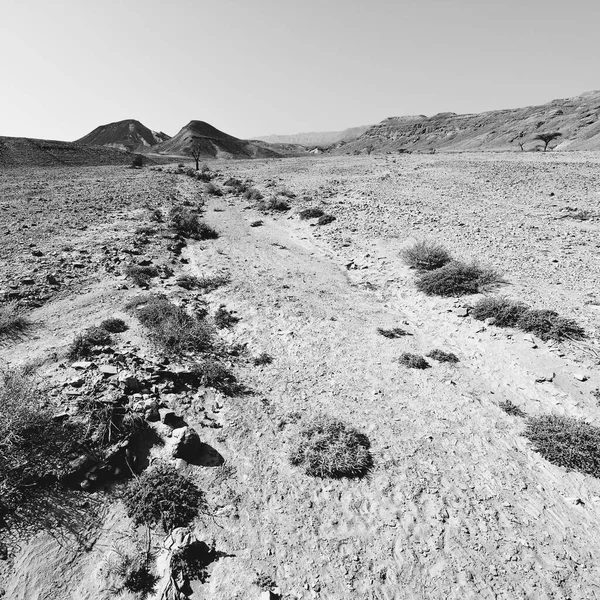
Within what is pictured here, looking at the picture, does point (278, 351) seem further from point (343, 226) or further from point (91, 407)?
point (343, 226)

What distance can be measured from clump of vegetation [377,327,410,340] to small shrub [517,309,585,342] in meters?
3.03

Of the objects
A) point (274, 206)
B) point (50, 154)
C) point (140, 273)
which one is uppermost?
point (50, 154)

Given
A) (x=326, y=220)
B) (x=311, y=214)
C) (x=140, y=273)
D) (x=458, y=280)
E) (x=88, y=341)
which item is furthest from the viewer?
(x=311, y=214)

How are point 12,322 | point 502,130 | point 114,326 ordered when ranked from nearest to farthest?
point 12,322, point 114,326, point 502,130

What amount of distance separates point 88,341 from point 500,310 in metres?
10.9

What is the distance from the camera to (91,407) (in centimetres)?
652

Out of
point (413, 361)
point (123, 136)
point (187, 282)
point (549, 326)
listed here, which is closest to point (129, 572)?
point (413, 361)

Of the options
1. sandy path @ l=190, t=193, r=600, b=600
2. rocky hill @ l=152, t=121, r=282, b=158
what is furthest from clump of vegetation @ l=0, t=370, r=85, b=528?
rocky hill @ l=152, t=121, r=282, b=158

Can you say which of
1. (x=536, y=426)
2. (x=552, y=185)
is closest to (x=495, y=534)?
(x=536, y=426)

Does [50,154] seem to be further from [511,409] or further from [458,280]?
[511,409]

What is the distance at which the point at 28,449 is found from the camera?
5.54 metres

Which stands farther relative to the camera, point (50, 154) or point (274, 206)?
point (50, 154)

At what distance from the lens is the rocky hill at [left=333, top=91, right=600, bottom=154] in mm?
94750

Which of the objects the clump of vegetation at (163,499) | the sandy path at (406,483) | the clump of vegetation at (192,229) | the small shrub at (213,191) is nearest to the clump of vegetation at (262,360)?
the sandy path at (406,483)
